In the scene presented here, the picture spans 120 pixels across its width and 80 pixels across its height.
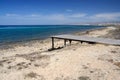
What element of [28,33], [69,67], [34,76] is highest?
[69,67]

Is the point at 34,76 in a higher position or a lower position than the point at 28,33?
higher

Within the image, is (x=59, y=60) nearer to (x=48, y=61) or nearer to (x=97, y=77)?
(x=48, y=61)

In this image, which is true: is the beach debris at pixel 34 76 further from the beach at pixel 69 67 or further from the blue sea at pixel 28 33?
the blue sea at pixel 28 33

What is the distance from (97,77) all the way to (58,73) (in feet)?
6.61

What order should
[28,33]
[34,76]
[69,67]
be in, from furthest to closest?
[28,33]
[69,67]
[34,76]

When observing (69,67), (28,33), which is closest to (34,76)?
(69,67)

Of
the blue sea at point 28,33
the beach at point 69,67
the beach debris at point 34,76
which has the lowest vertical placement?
the blue sea at point 28,33

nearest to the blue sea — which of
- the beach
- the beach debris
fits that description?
the beach

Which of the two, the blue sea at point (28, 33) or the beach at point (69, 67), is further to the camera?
the blue sea at point (28, 33)

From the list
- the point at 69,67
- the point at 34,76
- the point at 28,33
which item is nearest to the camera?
the point at 34,76

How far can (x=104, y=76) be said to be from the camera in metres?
8.38

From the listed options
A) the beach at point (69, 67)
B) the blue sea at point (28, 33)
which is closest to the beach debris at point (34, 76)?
the beach at point (69, 67)

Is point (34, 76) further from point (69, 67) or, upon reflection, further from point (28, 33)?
point (28, 33)

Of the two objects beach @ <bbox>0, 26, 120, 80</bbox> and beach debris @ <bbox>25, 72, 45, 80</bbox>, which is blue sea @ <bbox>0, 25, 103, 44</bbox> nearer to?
beach @ <bbox>0, 26, 120, 80</bbox>
